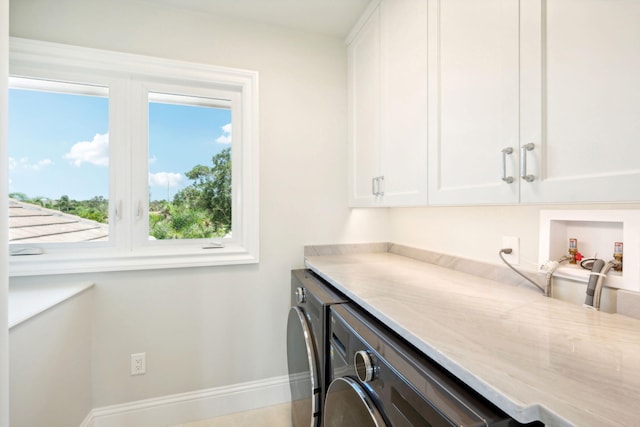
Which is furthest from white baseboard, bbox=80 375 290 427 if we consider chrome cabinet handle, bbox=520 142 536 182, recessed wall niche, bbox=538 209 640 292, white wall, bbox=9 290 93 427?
chrome cabinet handle, bbox=520 142 536 182

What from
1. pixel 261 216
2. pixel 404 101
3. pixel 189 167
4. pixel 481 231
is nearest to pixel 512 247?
pixel 481 231

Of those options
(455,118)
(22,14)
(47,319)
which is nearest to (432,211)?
(455,118)

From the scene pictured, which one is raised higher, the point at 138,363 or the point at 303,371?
the point at 303,371

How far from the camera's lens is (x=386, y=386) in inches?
30.2

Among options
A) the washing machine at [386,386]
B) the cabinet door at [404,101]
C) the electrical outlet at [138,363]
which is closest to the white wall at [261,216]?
the electrical outlet at [138,363]

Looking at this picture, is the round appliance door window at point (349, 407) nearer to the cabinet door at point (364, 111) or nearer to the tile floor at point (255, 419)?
the tile floor at point (255, 419)

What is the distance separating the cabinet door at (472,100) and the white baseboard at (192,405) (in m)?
1.57

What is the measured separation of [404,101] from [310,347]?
1170 mm

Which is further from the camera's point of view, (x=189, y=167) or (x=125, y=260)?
(x=189, y=167)

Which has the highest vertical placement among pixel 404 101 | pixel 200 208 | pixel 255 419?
pixel 404 101

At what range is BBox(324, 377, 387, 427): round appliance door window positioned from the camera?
0.79m

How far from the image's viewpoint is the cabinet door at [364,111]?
1.70 m

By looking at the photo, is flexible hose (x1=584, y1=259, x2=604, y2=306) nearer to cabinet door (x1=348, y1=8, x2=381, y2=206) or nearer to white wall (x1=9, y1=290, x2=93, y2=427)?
cabinet door (x1=348, y1=8, x2=381, y2=206)

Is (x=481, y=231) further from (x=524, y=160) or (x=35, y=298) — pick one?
(x=35, y=298)
